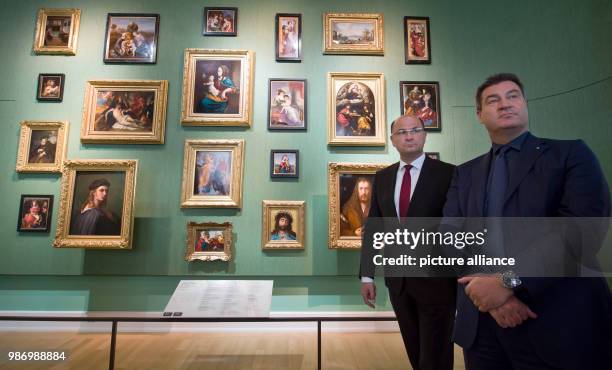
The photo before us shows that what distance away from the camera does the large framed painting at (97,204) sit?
462 centimetres

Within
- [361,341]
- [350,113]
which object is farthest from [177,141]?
[361,341]

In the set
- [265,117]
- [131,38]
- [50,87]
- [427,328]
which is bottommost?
[427,328]

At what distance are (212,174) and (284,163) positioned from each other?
3.57ft

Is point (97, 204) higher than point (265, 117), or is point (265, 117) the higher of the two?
point (265, 117)

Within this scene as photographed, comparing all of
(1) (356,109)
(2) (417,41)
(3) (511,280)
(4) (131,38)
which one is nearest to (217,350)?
(3) (511,280)

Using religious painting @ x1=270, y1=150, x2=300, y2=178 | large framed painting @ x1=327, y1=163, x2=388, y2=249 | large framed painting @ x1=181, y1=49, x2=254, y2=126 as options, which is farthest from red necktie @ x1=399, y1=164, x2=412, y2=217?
large framed painting @ x1=181, y1=49, x2=254, y2=126

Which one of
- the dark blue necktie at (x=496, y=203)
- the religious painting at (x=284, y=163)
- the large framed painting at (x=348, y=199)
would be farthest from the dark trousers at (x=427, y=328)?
the religious painting at (x=284, y=163)

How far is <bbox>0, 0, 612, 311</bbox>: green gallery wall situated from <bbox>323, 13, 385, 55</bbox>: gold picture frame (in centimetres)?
12

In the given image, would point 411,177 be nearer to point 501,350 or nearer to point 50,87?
point 501,350

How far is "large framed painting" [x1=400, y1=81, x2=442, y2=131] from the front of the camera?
524 centimetres

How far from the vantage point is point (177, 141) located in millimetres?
5164

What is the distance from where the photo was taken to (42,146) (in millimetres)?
5078

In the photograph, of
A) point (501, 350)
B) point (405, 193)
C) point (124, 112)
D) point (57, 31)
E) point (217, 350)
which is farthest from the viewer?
point (57, 31)

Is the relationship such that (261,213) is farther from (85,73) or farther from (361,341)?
(85,73)
